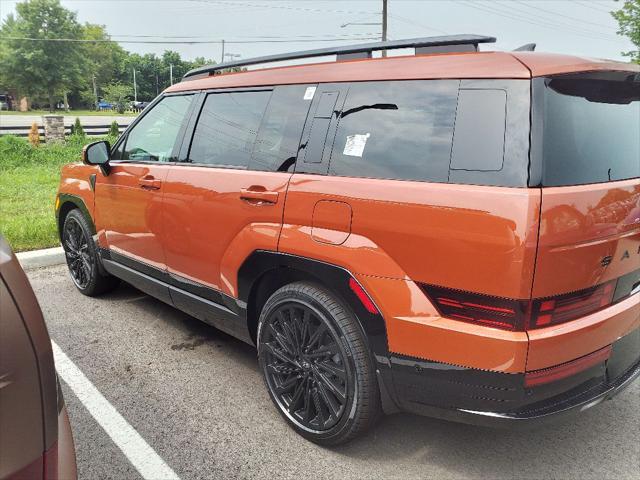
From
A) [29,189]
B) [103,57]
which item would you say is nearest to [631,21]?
[29,189]

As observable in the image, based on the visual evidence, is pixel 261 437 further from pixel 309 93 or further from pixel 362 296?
pixel 309 93

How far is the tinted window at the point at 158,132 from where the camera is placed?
3.54 m

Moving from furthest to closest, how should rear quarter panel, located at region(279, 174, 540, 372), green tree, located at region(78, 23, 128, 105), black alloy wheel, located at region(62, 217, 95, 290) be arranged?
green tree, located at region(78, 23, 128, 105)
black alloy wheel, located at region(62, 217, 95, 290)
rear quarter panel, located at region(279, 174, 540, 372)

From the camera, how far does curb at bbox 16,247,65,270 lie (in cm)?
543

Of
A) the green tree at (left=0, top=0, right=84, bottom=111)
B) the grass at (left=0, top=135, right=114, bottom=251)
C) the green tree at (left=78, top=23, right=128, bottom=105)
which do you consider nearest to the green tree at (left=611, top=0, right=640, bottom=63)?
the grass at (left=0, top=135, right=114, bottom=251)

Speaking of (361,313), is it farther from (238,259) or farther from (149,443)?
(149,443)

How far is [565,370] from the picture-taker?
1.98 m

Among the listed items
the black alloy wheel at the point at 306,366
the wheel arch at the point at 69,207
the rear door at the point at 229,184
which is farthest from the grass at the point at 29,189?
the black alloy wheel at the point at 306,366

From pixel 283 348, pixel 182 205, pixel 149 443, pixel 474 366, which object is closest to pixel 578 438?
pixel 474 366

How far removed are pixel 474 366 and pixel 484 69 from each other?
1.17 metres

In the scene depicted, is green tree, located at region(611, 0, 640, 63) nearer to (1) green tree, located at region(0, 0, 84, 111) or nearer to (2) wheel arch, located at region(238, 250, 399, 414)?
(2) wheel arch, located at region(238, 250, 399, 414)

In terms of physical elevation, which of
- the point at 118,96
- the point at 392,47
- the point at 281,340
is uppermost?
the point at 118,96

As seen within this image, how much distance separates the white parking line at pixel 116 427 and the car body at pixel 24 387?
1.14 m

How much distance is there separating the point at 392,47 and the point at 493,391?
1.63 meters
